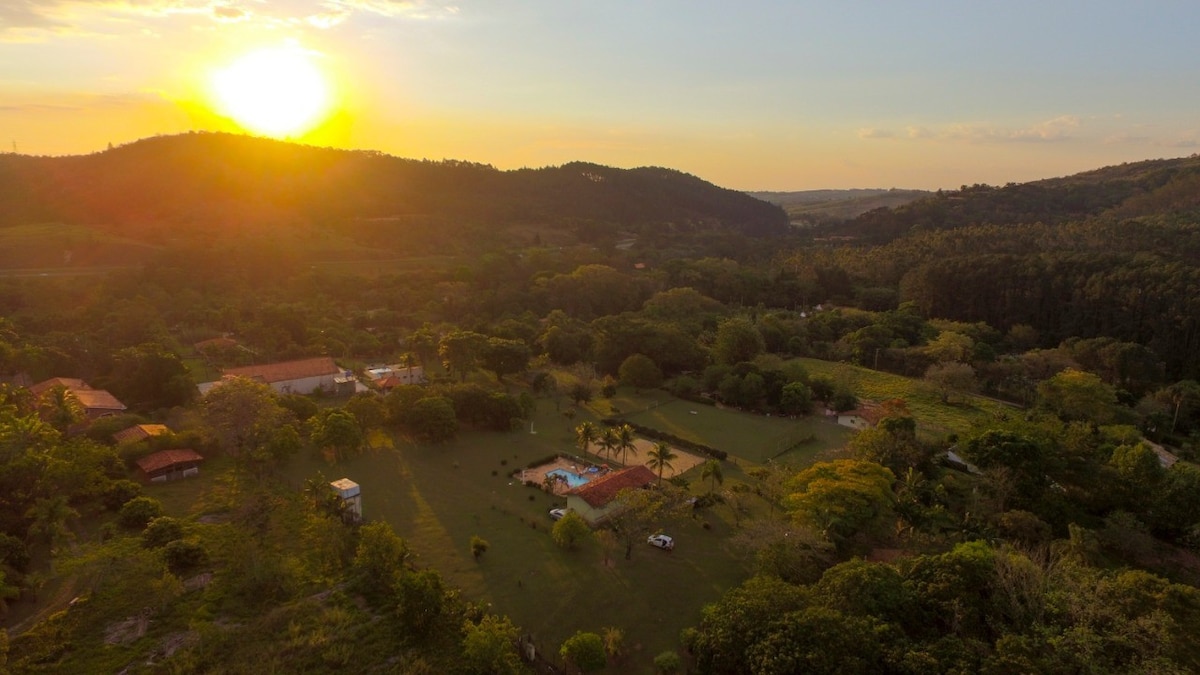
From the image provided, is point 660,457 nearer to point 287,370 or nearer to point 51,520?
point 51,520

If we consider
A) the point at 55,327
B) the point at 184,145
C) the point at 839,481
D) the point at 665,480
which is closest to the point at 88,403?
the point at 55,327

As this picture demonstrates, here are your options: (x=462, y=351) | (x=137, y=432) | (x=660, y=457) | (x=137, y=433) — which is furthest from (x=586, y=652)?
(x=462, y=351)

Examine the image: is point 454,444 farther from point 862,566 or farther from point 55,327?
point 55,327

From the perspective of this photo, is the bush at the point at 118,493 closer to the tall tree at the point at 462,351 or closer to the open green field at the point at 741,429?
the tall tree at the point at 462,351

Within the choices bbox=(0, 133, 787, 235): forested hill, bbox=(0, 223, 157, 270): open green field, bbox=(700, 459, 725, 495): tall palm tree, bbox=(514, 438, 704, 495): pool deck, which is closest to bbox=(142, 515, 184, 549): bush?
bbox=(514, 438, 704, 495): pool deck

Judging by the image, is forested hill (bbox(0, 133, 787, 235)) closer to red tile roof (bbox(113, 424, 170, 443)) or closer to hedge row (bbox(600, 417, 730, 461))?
red tile roof (bbox(113, 424, 170, 443))

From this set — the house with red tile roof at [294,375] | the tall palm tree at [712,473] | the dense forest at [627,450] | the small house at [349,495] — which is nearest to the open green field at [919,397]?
the dense forest at [627,450]
